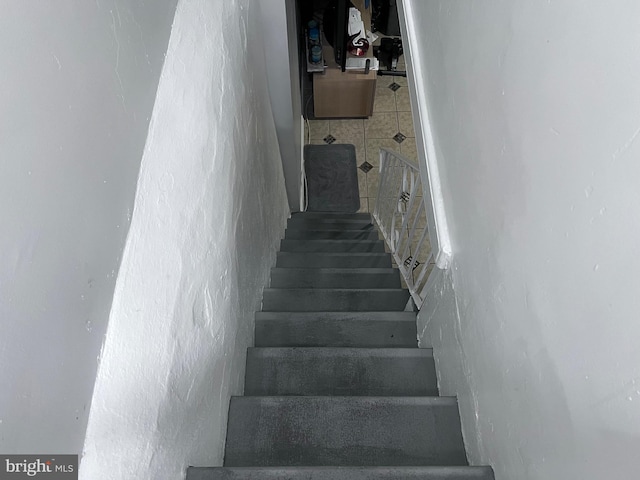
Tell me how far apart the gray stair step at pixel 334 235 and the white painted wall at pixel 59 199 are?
3045 millimetres

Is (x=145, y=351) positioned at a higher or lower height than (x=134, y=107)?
lower

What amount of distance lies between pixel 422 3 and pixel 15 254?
6.42ft

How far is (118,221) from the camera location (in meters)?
0.74

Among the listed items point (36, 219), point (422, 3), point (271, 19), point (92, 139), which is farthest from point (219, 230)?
point (271, 19)

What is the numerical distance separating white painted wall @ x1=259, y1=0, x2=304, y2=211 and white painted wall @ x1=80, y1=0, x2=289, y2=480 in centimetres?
69

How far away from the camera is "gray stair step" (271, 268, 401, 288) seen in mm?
2848

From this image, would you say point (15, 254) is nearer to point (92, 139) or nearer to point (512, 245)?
point (92, 139)

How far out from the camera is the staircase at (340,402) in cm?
147

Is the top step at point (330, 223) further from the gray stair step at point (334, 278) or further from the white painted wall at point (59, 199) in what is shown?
the white painted wall at point (59, 199)

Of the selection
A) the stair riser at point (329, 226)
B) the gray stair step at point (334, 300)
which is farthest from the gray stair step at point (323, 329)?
the stair riser at point (329, 226)

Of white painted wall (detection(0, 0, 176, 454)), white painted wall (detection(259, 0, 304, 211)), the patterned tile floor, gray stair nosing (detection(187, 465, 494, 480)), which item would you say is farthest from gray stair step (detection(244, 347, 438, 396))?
the patterned tile floor

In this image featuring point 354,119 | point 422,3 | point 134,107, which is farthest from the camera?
point 354,119

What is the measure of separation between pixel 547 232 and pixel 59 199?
0.81m

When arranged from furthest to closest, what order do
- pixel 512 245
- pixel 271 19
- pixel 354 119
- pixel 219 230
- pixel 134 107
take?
pixel 354 119
pixel 271 19
pixel 219 230
pixel 512 245
pixel 134 107
